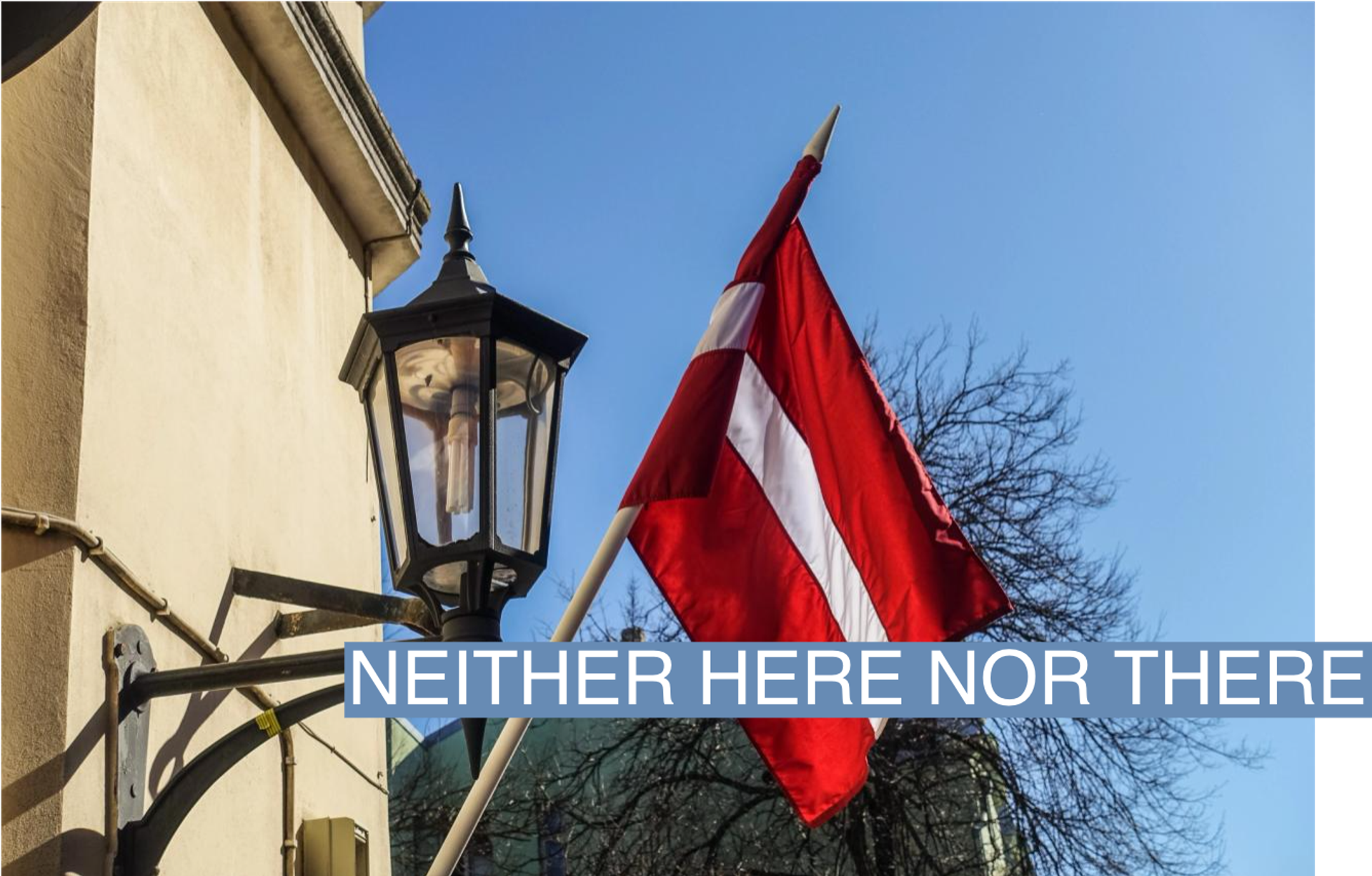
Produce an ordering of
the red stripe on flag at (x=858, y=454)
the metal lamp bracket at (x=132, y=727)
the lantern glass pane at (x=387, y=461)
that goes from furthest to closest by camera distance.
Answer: the red stripe on flag at (x=858, y=454) < the metal lamp bracket at (x=132, y=727) < the lantern glass pane at (x=387, y=461)

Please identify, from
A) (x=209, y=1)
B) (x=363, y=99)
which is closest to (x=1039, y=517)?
(x=363, y=99)

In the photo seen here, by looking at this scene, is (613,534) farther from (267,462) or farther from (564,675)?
(267,462)

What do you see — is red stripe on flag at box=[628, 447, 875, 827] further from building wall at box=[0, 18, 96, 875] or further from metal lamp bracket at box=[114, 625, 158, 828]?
building wall at box=[0, 18, 96, 875]

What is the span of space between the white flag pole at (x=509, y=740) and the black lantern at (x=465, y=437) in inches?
5.8

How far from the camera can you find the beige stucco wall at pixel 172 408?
434cm

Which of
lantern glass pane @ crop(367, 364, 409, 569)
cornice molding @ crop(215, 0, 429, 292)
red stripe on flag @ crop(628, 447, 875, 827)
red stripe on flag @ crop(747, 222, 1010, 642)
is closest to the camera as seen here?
lantern glass pane @ crop(367, 364, 409, 569)

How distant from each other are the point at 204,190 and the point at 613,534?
8.13ft

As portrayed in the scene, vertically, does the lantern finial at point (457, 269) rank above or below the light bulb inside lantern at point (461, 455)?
above

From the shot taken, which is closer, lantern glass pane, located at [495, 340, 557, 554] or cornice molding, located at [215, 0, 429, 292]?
lantern glass pane, located at [495, 340, 557, 554]

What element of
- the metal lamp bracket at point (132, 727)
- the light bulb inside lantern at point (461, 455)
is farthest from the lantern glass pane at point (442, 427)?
the metal lamp bracket at point (132, 727)

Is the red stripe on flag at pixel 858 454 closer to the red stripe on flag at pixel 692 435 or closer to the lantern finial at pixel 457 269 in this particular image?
the red stripe on flag at pixel 692 435

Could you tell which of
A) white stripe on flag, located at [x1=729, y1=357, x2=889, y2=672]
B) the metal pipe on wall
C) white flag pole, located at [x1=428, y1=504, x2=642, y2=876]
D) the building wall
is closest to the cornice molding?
the building wall

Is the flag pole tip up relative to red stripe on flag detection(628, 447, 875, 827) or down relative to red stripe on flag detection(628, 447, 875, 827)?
up

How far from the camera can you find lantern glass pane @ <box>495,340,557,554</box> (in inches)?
164
